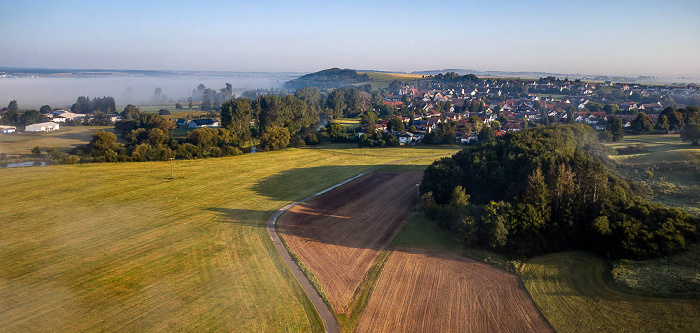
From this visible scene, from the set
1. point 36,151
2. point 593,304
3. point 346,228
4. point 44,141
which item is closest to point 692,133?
point 593,304

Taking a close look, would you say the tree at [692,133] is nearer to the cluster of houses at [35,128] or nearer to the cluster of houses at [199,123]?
the cluster of houses at [199,123]

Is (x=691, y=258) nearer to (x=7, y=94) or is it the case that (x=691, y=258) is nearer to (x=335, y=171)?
(x=335, y=171)

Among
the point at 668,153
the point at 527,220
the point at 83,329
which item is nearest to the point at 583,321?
the point at 527,220

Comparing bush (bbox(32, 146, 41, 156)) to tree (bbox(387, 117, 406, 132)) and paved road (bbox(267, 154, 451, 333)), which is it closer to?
paved road (bbox(267, 154, 451, 333))

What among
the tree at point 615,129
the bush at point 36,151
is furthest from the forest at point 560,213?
the bush at point 36,151

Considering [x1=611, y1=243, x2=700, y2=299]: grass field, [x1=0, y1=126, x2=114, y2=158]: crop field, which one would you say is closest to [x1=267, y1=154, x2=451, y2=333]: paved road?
[x1=611, y1=243, x2=700, y2=299]: grass field
